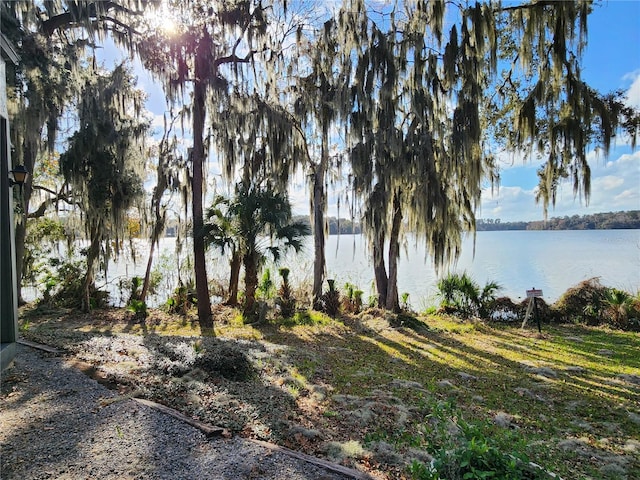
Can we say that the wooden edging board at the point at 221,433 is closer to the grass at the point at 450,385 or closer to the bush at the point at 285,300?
the grass at the point at 450,385

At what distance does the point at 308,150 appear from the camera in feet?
33.8

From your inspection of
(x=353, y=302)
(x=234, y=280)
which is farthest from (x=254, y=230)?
(x=353, y=302)

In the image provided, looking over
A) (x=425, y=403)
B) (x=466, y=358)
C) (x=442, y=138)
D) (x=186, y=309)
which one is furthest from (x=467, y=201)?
(x=186, y=309)

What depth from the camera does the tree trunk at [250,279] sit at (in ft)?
29.1

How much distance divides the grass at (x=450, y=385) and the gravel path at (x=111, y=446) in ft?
1.69

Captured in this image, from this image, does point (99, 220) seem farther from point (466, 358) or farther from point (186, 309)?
point (466, 358)

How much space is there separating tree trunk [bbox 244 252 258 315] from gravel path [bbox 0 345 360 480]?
17.8ft

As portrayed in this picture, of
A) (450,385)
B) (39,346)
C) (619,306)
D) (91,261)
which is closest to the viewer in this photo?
(450,385)

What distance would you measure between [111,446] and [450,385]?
3.84 metres

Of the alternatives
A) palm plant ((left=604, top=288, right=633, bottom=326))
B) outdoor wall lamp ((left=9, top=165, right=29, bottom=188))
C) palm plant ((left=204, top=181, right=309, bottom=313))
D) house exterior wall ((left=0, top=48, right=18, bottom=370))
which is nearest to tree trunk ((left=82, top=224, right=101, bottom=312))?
palm plant ((left=204, top=181, right=309, bottom=313))

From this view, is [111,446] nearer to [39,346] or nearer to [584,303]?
[39,346]

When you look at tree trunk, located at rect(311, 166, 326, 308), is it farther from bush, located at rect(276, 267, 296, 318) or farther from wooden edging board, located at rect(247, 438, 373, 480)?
wooden edging board, located at rect(247, 438, 373, 480)

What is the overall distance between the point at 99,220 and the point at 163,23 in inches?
193

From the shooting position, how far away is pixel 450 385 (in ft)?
15.2
